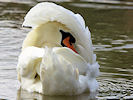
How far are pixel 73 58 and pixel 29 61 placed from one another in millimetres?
689

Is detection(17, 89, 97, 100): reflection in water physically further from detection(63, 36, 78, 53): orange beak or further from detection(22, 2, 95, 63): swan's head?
detection(63, 36, 78, 53): orange beak

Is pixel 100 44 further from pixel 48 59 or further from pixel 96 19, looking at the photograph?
pixel 48 59

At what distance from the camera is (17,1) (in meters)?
19.4

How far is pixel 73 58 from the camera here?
8.37 metres

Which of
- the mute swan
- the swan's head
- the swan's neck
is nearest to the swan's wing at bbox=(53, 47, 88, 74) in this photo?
the mute swan

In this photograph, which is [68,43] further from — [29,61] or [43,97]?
[43,97]

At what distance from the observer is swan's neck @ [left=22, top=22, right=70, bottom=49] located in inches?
350

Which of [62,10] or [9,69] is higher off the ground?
[62,10]

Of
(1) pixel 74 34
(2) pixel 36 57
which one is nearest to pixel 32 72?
(2) pixel 36 57

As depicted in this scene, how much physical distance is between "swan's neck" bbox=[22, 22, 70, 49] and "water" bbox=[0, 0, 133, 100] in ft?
2.66

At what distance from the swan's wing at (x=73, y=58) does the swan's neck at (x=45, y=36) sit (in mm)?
632

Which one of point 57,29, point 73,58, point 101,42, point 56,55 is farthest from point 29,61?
point 101,42

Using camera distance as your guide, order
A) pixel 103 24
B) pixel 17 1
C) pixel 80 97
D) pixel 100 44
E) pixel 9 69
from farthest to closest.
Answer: pixel 17 1
pixel 103 24
pixel 100 44
pixel 9 69
pixel 80 97

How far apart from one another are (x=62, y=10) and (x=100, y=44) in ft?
15.2
